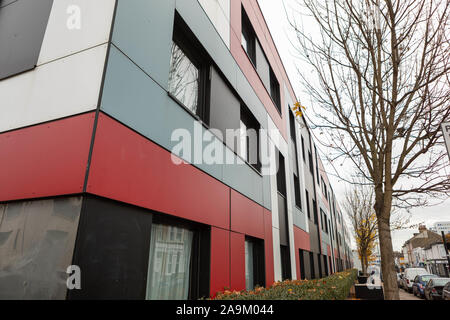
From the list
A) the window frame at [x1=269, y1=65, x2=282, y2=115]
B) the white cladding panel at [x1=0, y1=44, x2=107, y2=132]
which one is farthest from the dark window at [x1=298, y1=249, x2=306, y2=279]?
the white cladding panel at [x1=0, y1=44, x2=107, y2=132]

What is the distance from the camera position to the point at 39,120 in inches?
126

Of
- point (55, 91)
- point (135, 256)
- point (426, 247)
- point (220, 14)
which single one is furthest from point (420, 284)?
point (426, 247)

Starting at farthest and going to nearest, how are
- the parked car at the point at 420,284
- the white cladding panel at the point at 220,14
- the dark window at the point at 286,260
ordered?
the parked car at the point at 420,284 → the dark window at the point at 286,260 → the white cladding panel at the point at 220,14

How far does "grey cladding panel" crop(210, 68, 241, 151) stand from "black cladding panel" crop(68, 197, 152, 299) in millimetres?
3179

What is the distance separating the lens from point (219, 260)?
5.07 meters

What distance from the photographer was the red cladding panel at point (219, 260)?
481cm

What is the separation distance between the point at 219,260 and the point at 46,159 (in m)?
3.43

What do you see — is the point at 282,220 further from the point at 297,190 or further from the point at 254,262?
the point at 297,190

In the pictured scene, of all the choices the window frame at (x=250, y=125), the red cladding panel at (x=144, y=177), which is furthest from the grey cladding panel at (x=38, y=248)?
the window frame at (x=250, y=125)

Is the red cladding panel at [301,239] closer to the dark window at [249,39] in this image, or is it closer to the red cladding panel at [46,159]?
the dark window at [249,39]

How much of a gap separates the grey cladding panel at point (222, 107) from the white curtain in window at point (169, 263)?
8.38 feet

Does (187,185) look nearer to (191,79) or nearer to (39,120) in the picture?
(39,120)
